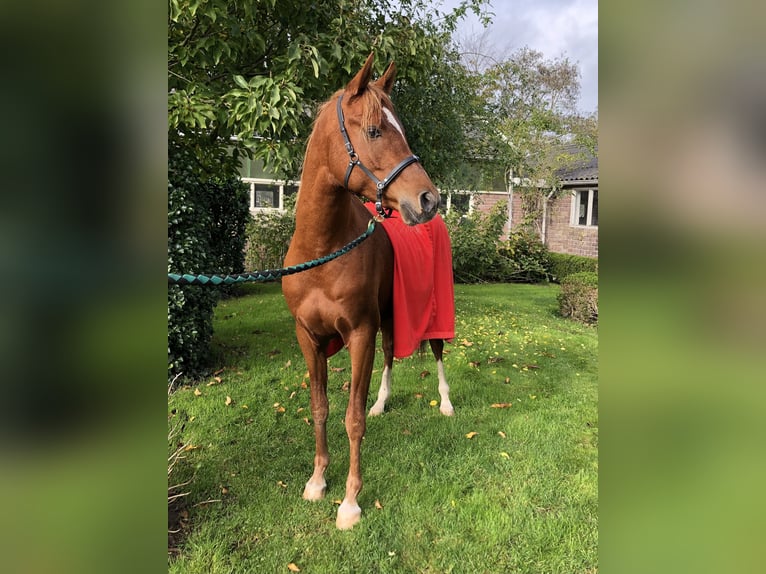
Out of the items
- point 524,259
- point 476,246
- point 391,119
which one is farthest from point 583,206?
point 391,119

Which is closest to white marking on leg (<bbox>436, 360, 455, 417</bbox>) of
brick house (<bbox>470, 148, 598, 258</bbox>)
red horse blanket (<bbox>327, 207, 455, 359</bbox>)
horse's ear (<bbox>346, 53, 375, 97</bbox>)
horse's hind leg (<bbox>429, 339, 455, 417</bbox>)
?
horse's hind leg (<bbox>429, 339, 455, 417</bbox>)

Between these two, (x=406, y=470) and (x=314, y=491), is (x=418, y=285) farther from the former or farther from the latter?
(x=314, y=491)

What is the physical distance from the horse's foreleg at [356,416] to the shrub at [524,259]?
10.7 m

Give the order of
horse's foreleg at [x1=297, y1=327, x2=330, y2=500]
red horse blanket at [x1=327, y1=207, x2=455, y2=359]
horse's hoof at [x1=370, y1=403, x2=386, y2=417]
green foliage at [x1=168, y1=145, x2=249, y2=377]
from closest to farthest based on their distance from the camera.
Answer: horse's foreleg at [x1=297, y1=327, x2=330, y2=500]
red horse blanket at [x1=327, y1=207, x2=455, y2=359]
horse's hoof at [x1=370, y1=403, x2=386, y2=417]
green foliage at [x1=168, y1=145, x2=249, y2=377]

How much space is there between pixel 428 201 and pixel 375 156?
1.21 feet

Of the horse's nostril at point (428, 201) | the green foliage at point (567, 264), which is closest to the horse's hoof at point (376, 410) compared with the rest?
the horse's nostril at point (428, 201)

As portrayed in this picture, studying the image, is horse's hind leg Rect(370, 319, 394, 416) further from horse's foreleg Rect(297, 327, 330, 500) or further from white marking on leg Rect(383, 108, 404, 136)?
white marking on leg Rect(383, 108, 404, 136)

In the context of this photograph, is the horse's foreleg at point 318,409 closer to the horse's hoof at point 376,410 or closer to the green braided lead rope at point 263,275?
the green braided lead rope at point 263,275

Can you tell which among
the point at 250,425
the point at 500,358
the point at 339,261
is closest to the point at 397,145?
the point at 339,261

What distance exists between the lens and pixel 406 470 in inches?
128

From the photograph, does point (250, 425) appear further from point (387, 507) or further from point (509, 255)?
point (509, 255)

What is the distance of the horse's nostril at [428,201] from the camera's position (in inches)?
82.6

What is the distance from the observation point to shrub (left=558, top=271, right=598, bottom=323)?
8.00 m
